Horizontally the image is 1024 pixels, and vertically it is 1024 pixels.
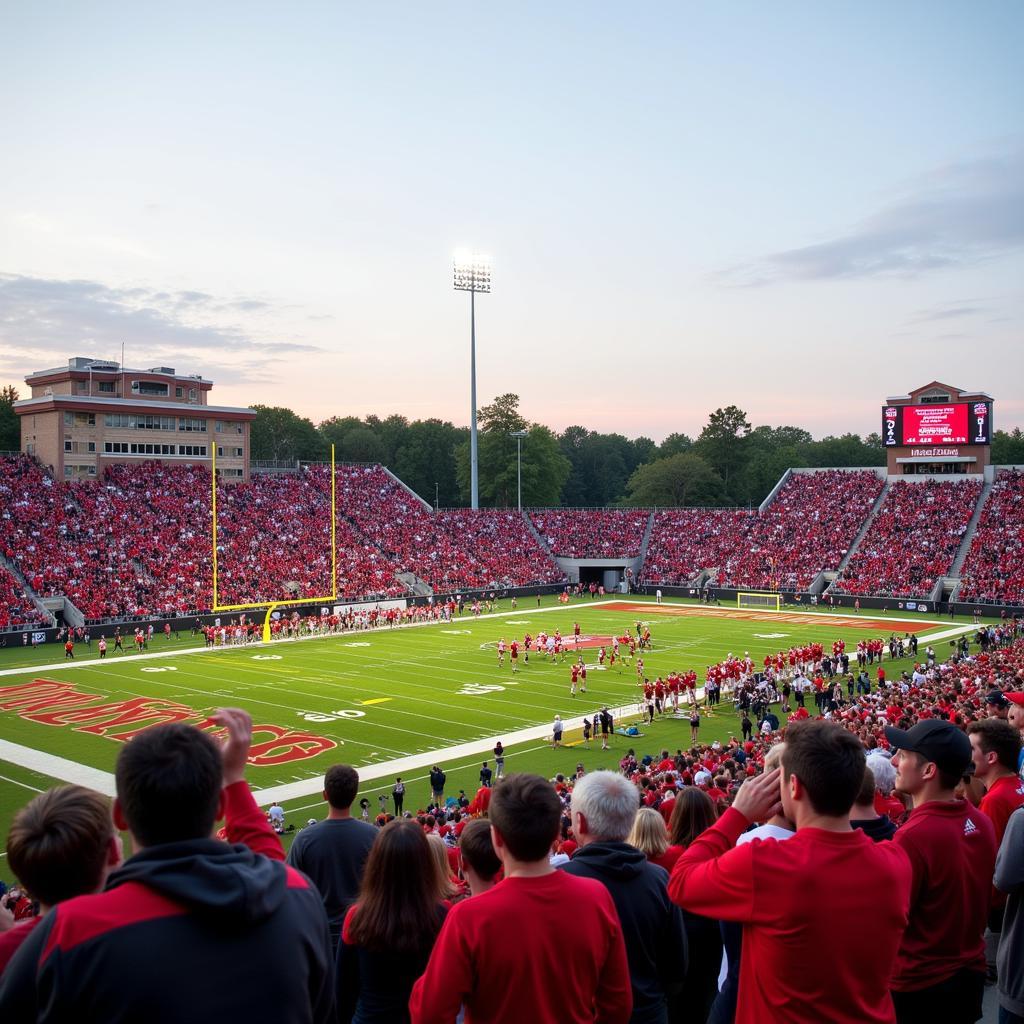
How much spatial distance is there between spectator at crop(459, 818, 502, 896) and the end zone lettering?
17257mm

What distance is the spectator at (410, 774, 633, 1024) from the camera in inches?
112

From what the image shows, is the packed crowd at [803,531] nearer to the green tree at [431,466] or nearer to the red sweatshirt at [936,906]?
the green tree at [431,466]

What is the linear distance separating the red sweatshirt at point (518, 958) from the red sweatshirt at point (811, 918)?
1.24ft

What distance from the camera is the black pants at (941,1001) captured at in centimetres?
382

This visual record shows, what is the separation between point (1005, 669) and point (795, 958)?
20153 millimetres

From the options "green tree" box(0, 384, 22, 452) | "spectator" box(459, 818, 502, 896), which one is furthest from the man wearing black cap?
"green tree" box(0, 384, 22, 452)

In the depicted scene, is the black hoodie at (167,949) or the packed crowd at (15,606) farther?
the packed crowd at (15,606)

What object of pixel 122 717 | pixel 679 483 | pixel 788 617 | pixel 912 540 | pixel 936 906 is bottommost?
pixel 788 617

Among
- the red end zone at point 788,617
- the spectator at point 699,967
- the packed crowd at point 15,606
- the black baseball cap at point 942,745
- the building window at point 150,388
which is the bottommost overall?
the red end zone at point 788,617

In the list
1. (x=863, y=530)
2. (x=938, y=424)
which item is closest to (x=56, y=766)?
(x=863, y=530)

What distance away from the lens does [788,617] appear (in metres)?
45.9

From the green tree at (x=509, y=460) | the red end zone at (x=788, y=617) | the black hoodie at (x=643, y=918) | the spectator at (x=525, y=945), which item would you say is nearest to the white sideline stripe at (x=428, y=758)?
the black hoodie at (x=643, y=918)

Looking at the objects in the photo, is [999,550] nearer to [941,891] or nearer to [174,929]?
[941,891]

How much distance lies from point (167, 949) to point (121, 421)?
52.1m
